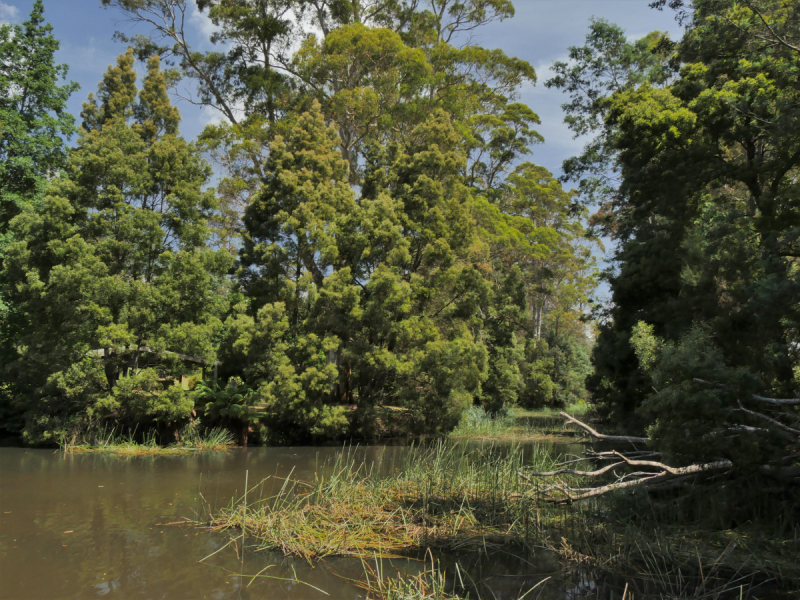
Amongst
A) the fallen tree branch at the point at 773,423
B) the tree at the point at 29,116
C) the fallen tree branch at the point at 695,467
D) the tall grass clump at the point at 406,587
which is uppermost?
the tree at the point at 29,116

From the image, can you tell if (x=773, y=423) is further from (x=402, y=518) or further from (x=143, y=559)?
(x=143, y=559)

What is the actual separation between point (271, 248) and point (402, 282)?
4360 millimetres

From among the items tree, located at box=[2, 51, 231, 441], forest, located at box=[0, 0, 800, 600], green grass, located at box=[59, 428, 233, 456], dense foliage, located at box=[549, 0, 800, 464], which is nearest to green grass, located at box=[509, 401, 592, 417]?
forest, located at box=[0, 0, 800, 600]

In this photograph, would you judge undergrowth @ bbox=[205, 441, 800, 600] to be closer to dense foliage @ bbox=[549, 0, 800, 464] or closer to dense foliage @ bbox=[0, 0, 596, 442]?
dense foliage @ bbox=[549, 0, 800, 464]

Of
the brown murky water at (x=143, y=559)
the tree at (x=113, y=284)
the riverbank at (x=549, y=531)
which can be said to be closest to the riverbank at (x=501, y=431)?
the tree at (x=113, y=284)

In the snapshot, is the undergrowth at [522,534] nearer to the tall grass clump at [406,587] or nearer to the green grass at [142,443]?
the tall grass clump at [406,587]

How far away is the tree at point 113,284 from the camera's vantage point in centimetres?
1391

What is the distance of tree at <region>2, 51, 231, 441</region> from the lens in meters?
13.9

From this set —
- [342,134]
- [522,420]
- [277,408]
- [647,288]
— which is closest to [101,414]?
[277,408]

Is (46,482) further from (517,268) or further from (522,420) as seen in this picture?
(517,268)

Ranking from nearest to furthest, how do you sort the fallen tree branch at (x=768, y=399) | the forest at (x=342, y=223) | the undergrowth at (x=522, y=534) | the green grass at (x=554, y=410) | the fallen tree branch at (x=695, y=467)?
the undergrowth at (x=522, y=534)
the fallen tree branch at (x=768, y=399)
the fallen tree branch at (x=695, y=467)
the forest at (x=342, y=223)
the green grass at (x=554, y=410)

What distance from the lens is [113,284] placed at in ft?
45.6

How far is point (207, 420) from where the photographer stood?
1608cm

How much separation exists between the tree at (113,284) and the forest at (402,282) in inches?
3.6
